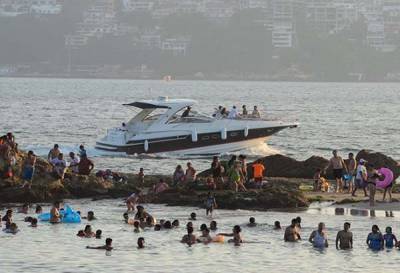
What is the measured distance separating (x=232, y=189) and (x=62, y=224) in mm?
6522

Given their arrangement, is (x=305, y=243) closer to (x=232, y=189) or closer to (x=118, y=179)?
(x=232, y=189)

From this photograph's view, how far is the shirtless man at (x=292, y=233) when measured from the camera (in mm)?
35344

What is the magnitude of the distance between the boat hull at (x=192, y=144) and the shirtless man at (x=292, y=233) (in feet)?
81.2

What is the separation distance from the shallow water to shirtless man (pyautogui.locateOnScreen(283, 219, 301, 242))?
0.19 m

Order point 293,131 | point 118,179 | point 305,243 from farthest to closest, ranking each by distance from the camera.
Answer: point 293,131
point 118,179
point 305,243

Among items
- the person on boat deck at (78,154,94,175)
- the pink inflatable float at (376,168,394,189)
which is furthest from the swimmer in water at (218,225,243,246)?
the person on boat deck at (78,154,94,175)

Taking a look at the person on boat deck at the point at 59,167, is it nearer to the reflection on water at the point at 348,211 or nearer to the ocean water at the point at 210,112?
the reflection on water at the point at 348,211

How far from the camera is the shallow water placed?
32.4 metres

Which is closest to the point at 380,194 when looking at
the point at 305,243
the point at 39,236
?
the point at 305,243

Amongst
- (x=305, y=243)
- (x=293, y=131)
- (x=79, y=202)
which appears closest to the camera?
(x=305, y=243)

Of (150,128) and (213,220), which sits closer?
(213,220)

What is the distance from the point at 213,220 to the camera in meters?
39.0

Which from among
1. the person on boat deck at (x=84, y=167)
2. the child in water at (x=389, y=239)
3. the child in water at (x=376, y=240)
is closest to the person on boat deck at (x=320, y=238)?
the child in water at (x=376, y=240)

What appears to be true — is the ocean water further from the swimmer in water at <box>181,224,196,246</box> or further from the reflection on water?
the swimmer in water at <box>181,224,196,246</box>
